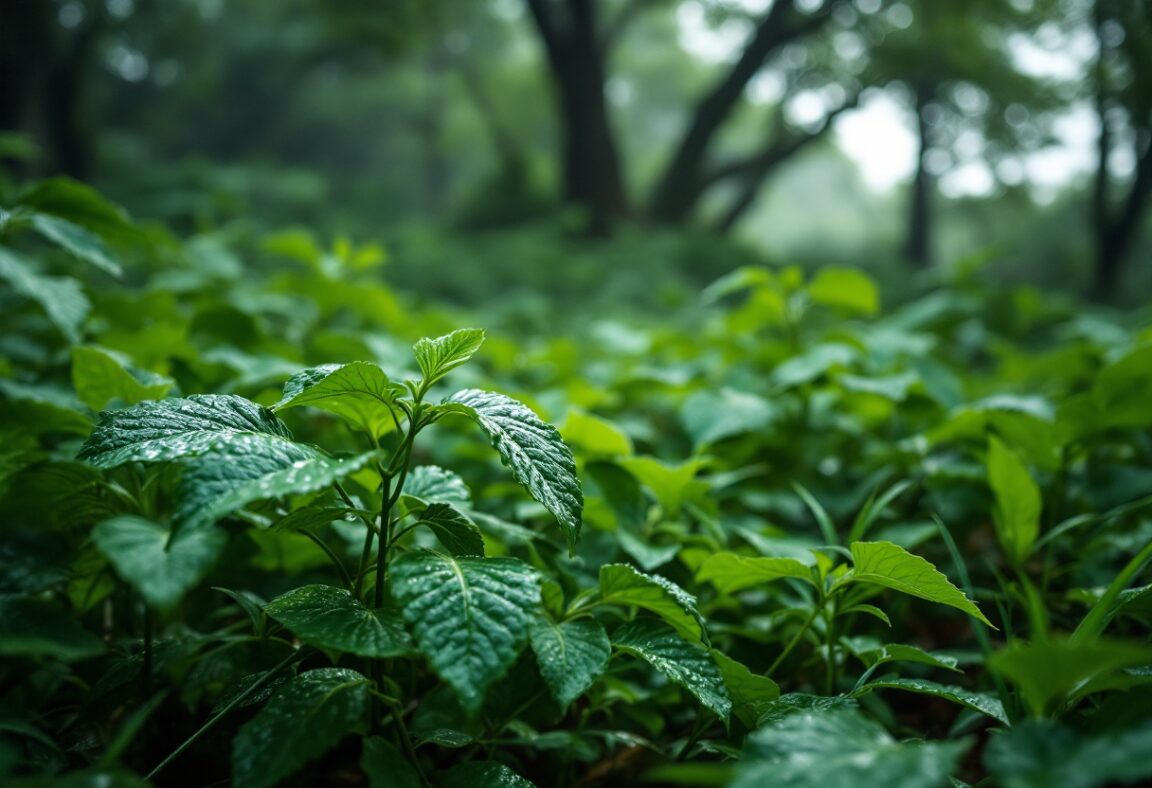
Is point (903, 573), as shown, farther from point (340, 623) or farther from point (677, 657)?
point (340, 623)

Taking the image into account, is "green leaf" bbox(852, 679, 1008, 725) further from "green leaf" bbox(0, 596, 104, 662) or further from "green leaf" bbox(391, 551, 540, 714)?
"green leaf" bbox(0, 596, 104, 662)

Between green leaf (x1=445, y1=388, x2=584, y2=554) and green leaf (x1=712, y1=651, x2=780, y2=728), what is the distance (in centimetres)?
26

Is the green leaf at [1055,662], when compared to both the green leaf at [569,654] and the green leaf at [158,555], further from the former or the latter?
the green leaf at [158,555]

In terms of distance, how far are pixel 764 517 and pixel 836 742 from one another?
105 centimetres

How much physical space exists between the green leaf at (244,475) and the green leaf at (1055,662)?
60 cm

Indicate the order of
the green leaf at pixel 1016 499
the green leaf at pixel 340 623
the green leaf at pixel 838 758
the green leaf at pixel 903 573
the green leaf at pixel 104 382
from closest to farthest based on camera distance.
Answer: the green leaf at pixel 838 758 < the green leaf at pixel 340 623 < the green leaf at pixel 903 573 < the green leaf at pixel 104 382 < the green leaf at pixel 1016 499

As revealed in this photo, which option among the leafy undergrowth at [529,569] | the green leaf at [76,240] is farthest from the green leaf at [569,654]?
the green leaf at [76,240]

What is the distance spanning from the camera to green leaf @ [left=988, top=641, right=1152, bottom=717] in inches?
20.5

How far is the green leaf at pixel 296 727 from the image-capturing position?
0.59 meters

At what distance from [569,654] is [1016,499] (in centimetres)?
82

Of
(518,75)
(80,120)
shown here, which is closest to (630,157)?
(518,75)

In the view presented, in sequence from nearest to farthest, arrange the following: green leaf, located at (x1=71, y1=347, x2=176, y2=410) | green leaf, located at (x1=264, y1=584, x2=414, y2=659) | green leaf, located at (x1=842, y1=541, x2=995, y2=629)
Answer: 1. green leaf, located at (x1=264, y1=584, x2=414, y2=659)
2. green leaf, located at (x1=842, y1=541, x2=995, y2=629)
3. green leaf, located at (x1=71, y1=347, x2=176, y2=410)

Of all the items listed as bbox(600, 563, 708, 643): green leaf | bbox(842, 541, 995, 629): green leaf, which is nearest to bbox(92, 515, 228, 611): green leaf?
bbox(600, 563, 708, 643): green leaf

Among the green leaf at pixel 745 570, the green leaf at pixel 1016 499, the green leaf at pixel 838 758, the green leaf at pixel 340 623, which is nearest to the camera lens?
the green leaf at pixel 838 758
